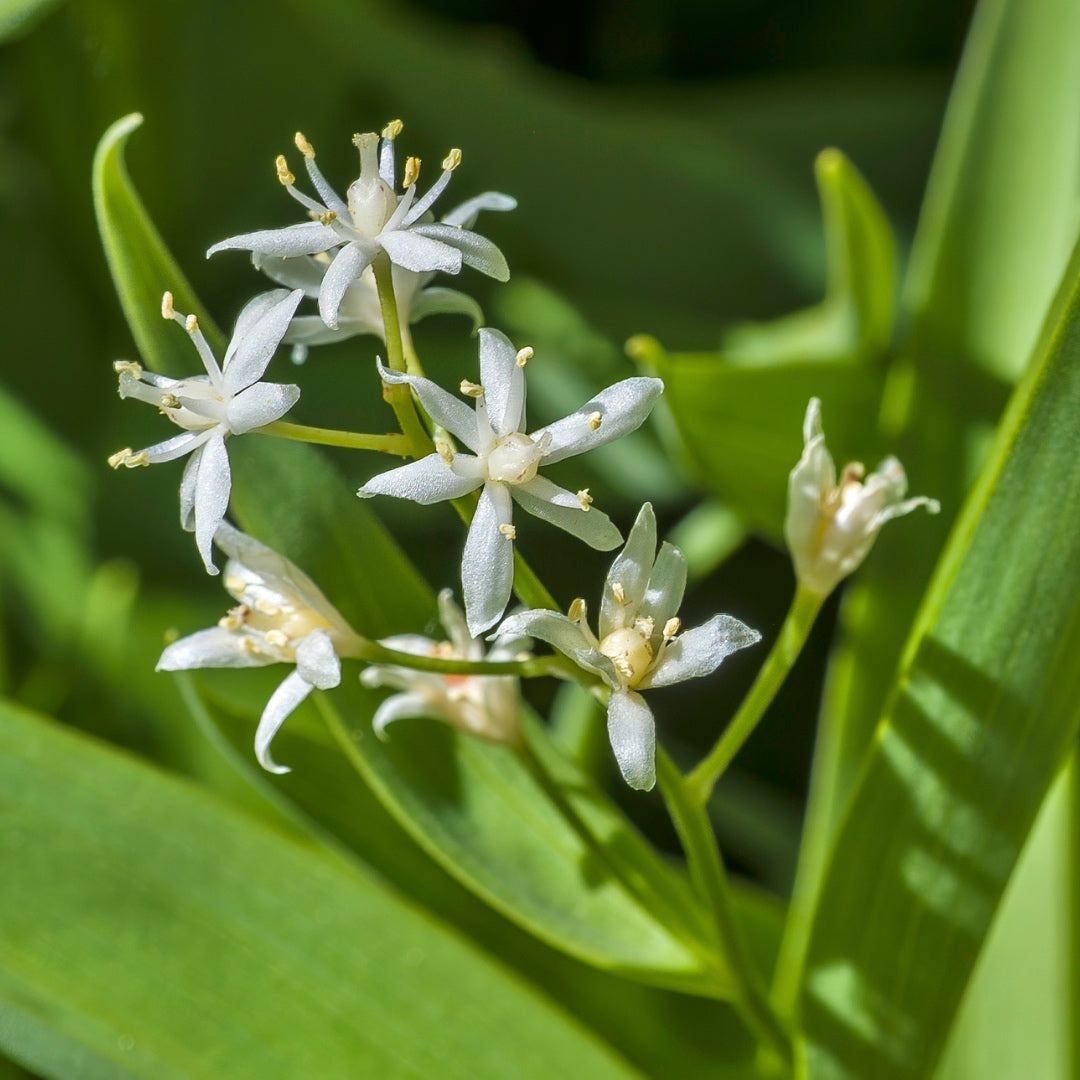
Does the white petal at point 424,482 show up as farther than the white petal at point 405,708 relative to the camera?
No

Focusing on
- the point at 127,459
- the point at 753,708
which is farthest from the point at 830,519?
the point at 127,459

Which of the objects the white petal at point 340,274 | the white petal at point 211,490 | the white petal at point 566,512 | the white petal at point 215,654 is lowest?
the white petal at point 215,654

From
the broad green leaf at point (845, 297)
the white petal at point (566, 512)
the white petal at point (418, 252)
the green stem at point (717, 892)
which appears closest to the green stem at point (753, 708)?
the green stem at point (717, 892)

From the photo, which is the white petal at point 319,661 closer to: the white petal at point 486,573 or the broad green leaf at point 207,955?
the white petal at point 486,573

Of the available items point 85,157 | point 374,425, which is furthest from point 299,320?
point 85,157

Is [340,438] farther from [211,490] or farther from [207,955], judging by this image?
[207,955]
